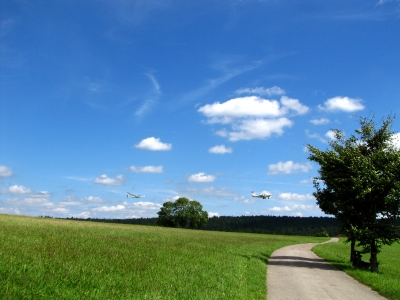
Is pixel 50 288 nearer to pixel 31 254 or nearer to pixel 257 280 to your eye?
pixel 31 254

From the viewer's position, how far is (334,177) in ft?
87.0

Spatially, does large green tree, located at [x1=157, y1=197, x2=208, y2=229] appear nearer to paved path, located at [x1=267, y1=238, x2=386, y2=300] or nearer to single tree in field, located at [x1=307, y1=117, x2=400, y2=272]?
single tree in field, located at [x1=307, y1=117, x2=400, y2=272]

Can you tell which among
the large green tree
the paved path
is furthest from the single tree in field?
the large green tree

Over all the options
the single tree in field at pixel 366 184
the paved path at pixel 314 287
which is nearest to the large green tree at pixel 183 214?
the single tree in field at pixel 366 184

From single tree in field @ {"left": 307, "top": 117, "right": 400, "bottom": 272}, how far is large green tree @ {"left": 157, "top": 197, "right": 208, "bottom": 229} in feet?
346

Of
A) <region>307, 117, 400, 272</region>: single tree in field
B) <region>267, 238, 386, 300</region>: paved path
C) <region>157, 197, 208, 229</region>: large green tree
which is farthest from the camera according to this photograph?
<region>157, 197, 208, 229</region>: large green tree

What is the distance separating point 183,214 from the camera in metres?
130

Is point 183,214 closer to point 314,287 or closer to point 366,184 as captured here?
point 366,184

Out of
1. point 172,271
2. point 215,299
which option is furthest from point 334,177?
point 215,299

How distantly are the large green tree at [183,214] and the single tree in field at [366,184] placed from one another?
105 m

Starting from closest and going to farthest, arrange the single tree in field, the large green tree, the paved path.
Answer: the paved path < the single tree in field < the large green tree

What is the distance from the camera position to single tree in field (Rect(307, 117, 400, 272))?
24.2 meters

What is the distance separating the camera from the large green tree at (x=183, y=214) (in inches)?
5138

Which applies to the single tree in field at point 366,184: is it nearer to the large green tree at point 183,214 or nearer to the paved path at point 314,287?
the paved path at point 314,287
